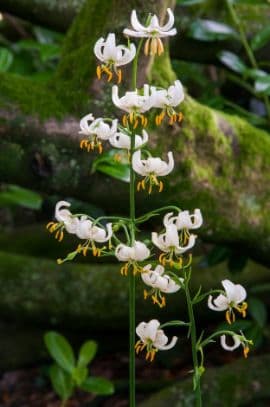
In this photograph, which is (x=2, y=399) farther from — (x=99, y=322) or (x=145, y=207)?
(x=145, y=207)

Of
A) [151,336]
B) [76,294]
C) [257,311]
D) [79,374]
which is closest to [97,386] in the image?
[79,374]

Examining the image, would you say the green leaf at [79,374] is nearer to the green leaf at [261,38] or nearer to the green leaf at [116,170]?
the green leaf at [116,170]

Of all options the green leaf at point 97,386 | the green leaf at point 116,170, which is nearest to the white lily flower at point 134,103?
the green leaf at point 116,170

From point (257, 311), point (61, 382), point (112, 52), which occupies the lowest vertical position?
point (61, 382)

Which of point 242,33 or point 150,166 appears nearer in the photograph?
point 150,166

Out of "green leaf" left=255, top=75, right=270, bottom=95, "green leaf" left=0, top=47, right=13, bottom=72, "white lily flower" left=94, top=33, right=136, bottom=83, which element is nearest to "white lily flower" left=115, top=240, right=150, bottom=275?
"white lily flower" left=94, top=33, right=136, bottom=83

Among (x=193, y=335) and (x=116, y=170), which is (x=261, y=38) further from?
(x=193, y=335)
